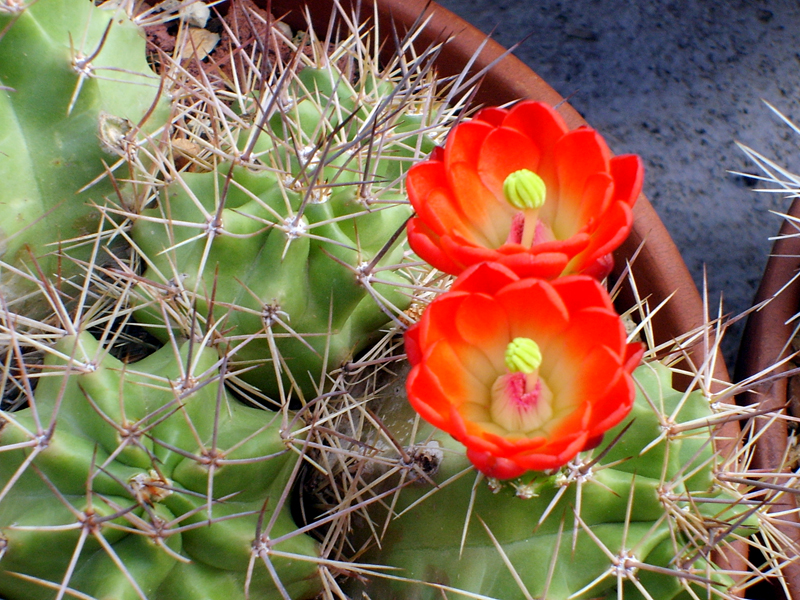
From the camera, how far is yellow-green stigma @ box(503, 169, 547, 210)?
573 millimetres

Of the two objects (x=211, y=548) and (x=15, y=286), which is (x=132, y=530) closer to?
(x=211, y=548)

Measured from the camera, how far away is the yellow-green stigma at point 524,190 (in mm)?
573

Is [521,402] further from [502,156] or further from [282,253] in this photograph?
[282,253]

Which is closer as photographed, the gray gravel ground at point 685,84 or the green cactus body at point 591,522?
the green cactus body at point 591,522

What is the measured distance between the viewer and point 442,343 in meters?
0.55

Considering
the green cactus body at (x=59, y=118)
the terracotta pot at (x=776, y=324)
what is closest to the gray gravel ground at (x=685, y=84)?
the terracotta pot at (x=776, y=324)

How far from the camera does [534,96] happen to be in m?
1.25

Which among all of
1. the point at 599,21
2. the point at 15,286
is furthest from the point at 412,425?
the point at 599,21

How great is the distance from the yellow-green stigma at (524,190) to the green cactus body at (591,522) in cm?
24

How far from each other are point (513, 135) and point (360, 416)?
46 cm

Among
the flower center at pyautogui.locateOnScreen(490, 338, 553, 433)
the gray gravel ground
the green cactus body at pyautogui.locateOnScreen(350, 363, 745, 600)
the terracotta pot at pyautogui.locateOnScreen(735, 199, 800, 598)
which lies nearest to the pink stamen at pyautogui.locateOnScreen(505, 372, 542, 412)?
the flower center at pyautogui.locateOnScreen(490, 338, 553, 433)

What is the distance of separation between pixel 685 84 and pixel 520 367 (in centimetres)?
151

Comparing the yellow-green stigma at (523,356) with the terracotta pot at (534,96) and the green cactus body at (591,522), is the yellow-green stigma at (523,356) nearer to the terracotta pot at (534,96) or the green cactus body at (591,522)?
the green cactus body at (591,522)

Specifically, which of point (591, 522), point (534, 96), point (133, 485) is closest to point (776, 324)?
point (534, 96)
